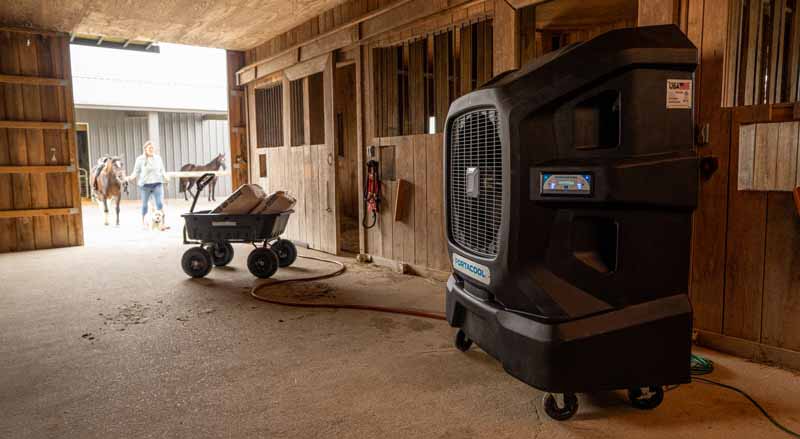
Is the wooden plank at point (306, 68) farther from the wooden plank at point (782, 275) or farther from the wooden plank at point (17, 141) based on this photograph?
the wooden plank at point (782, 275)

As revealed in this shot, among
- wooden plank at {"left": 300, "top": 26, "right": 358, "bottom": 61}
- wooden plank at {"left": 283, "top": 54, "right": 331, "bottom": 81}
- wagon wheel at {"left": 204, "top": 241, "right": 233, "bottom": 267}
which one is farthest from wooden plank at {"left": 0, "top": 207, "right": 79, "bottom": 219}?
wooden plank at {"left": 300, "top": 26, "right": 358, "bottom": 61}

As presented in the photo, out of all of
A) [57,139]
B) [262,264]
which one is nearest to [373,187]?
[262,264]

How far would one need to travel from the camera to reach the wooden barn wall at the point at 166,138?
15.8m

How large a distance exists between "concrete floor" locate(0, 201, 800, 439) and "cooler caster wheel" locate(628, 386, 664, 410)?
0.04 m

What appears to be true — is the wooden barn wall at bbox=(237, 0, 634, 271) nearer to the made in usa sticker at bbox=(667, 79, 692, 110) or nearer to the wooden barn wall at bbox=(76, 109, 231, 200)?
the made in usa sticker at bbox=(667, 79, 692, 110)

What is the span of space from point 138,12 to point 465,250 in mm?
5290

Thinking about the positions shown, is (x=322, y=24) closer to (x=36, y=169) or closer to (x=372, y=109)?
(x=372, y=109)

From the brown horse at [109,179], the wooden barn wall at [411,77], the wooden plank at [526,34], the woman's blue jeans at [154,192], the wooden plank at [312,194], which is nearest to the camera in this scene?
the wooden plank at [526,34]

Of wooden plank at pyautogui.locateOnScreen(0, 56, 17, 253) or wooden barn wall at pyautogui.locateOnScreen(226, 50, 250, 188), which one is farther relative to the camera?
wooden barn wall at pyautogui.locateOnScreen(226, 50, 250, 188)

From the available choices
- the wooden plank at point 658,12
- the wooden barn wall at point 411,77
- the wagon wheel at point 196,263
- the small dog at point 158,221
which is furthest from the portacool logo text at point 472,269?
the small dog at point 158,221

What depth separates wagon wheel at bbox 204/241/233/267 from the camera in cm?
497

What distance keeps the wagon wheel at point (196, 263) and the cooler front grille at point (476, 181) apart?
9.41 feet

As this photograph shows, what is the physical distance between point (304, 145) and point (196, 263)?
2111mm

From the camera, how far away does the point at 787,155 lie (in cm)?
226
